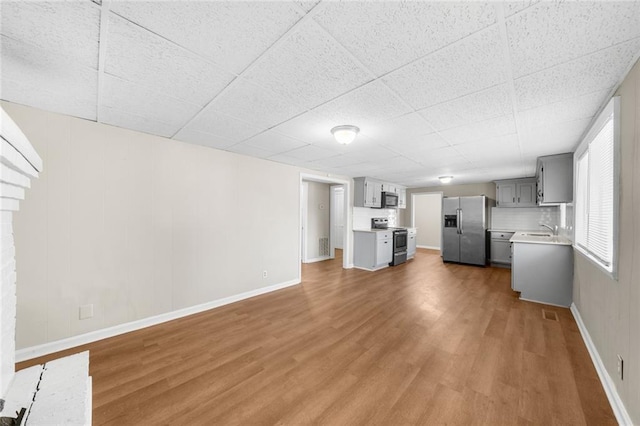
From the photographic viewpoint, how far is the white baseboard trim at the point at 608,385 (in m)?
1.56

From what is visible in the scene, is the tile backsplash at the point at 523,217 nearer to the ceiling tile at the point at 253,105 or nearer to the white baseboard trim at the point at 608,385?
the white baseboard trim at the point at 608,385

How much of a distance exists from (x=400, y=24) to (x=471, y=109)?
1.39 meters

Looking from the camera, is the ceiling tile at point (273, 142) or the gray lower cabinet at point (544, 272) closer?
the ceiling tile at point (273, 142)

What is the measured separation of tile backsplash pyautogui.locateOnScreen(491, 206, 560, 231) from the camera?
607cm

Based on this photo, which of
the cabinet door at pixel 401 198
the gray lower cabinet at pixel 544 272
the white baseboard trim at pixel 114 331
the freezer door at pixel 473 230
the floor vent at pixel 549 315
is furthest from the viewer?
the cabinet door at pixel 401 198

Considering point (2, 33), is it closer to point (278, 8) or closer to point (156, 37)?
point (156, 37)

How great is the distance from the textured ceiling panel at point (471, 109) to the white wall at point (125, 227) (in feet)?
9.23

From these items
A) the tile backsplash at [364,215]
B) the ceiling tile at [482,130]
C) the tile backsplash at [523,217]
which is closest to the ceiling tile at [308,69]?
the ceiling tile at [482,130]

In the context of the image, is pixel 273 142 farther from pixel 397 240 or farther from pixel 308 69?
pixel 397 240

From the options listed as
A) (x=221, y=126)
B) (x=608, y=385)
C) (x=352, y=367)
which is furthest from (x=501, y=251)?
(x=221, y=126)

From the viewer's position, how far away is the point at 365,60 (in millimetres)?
1543

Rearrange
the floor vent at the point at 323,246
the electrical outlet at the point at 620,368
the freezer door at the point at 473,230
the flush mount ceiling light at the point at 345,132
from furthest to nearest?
the floor vent at the point at 323,246 → the freezer door at the point at 473,230 → the flush mount ceiling light at the point at 345,132 → the electrical outlet at the point at 620,368

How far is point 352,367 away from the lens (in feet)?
7.09

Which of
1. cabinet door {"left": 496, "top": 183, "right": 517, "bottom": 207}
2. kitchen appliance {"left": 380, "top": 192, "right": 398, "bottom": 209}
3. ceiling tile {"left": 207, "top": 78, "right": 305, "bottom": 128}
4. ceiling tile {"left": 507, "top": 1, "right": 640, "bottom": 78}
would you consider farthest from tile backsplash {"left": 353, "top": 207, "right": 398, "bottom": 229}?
ceiling tile {"left": 507, "top": 1, "right": 640, "bottom": 78}
